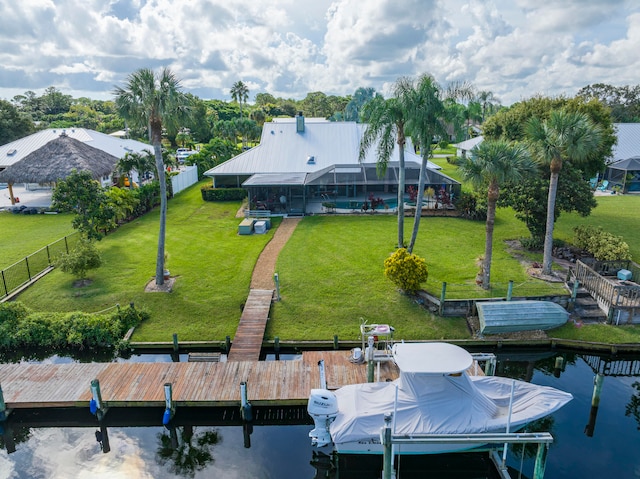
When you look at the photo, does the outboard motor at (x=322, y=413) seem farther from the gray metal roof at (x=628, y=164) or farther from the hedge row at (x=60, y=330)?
the gray metal roof at (x=628, y=164)

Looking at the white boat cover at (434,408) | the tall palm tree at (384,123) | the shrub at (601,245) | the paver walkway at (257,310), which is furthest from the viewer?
the shrub at (601,245)

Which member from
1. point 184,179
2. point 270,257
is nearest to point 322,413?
point 270,257

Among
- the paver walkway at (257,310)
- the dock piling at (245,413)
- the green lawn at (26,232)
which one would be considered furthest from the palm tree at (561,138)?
the green lawn at (26,232)

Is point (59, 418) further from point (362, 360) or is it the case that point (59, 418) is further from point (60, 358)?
point (362, 360)

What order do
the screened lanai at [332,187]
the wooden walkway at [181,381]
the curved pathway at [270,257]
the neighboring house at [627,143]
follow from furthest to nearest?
the neighboring house at [627,143] → the screened lanai at [332,187] → the curved pathway at [270,257] → the wooden walkway at [181,381]

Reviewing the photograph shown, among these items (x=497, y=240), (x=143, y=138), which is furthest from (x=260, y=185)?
(x=143, y=138)

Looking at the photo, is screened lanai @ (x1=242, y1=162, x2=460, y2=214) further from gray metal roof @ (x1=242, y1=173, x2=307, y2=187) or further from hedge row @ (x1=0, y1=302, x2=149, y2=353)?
hedge row @ (x1=0, y1=302, x2=149, y2=353)
